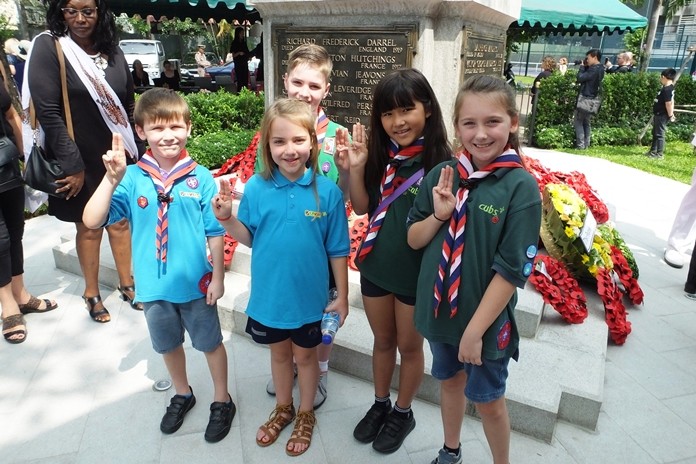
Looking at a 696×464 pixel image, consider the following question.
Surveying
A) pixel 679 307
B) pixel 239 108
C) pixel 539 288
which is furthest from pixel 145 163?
pixel 239 108

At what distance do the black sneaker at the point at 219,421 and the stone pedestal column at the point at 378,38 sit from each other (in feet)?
7.42

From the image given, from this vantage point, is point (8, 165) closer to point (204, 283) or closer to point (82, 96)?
point (82, 96)

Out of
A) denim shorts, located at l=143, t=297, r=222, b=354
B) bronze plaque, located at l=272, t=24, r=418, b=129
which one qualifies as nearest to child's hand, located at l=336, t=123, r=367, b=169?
denim shorts, located at l=143, t=297, r=222, b=354

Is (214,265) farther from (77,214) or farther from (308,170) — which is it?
(77,214)

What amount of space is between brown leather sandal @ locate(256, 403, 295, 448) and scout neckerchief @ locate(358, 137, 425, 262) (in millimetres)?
942

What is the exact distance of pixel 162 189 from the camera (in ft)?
6.86

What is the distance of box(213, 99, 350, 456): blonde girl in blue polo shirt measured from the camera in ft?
6.53

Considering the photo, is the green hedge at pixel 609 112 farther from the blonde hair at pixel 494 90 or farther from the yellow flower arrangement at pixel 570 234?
the blonde hair at pixel 494 90

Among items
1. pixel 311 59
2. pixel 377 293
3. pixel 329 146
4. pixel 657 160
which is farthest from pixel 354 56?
pixel 657 160

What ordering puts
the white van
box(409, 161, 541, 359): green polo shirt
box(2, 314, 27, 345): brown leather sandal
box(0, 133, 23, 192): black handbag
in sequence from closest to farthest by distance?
box(409, 161, 541, 359): green polo shirt
box(0, 133, 23, 192): black handbag
box(2, 314, 27, 345): brown leather sandal
the white van

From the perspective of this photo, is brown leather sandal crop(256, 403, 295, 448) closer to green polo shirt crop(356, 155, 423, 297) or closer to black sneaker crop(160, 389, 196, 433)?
black sneaker crop(160, 389, 196, 433)

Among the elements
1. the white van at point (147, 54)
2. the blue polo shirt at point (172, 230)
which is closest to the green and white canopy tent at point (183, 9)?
the blue polo shirt at point (172, 230)

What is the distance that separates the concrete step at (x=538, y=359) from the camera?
8.04 feet

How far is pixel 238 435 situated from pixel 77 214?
185cm
